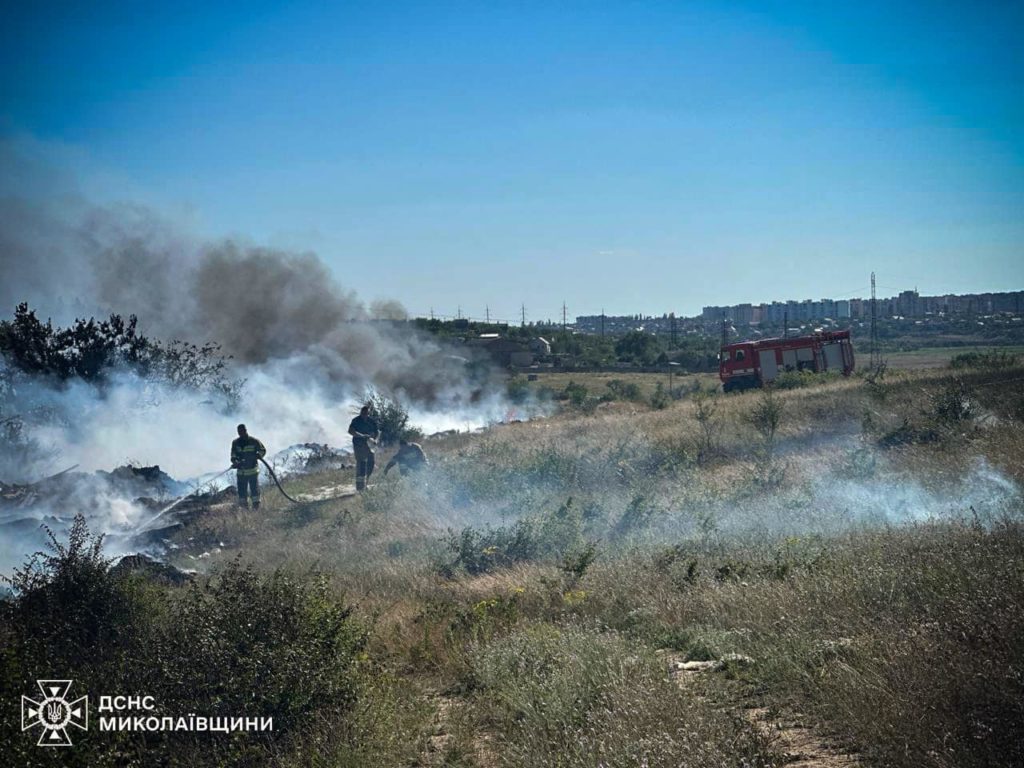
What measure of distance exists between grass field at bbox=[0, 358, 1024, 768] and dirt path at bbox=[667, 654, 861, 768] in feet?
0.06

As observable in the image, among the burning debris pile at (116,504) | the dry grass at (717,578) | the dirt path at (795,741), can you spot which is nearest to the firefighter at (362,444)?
the dry grass at (717,578)

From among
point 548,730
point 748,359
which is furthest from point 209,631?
point 748,359

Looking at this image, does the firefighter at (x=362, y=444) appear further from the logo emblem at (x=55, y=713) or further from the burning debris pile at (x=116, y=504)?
the logo emblem at (x=55, y=713)

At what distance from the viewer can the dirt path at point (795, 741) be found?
3520 mm

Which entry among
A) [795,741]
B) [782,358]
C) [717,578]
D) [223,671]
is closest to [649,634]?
[717,578]

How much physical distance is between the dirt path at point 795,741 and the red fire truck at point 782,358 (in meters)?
28.8

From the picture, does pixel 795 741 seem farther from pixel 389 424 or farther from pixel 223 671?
pixel 389 424

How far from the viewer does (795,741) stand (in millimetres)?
3756

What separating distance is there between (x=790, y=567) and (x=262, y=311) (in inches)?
1262

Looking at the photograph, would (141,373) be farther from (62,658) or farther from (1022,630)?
(1022,630)

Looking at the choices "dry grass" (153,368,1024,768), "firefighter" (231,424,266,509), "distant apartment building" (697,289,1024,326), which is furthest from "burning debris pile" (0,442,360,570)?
"distant apartment building" (697,289,1024,326)

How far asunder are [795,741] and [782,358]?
30.1m

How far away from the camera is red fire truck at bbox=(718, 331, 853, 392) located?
31.9m

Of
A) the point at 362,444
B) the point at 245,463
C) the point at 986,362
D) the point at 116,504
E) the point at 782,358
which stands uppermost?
the point at 782,358
